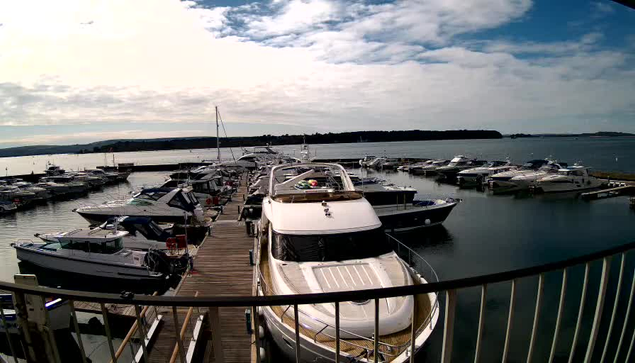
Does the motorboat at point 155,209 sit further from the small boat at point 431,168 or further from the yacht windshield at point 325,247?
the small boat at point 431,168

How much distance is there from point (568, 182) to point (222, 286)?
35155mm

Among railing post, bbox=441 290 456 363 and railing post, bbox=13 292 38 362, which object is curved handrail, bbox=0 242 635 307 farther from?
railing post, bbox=13 292 38 362

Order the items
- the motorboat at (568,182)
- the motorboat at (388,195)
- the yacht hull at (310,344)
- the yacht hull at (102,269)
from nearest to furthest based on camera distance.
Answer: the yacht hull at (310,344) → the yacht hull at (102,269) → the motorboat at (388,195) → the motorboat at (568,182)

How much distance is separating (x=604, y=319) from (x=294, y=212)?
10.1 m

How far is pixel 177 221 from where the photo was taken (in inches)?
859

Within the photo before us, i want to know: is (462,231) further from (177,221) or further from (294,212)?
(177,221)

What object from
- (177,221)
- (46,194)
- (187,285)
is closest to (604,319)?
(187,285)

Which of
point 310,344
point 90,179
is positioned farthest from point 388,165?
point 310,344

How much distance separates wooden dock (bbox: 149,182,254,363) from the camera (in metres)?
7.00

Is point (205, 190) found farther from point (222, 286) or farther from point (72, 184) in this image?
point (72, 184)

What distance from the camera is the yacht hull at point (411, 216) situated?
2044 centimetres

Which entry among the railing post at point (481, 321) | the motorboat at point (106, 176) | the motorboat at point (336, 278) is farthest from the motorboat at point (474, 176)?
the motorboat at point (106, 176)

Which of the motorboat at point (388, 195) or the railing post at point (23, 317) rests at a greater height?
the railing post at point (23, 317)

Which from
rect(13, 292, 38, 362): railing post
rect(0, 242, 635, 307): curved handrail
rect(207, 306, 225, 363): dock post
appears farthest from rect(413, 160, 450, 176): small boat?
rect(13, 292, 38, 362): railing post
